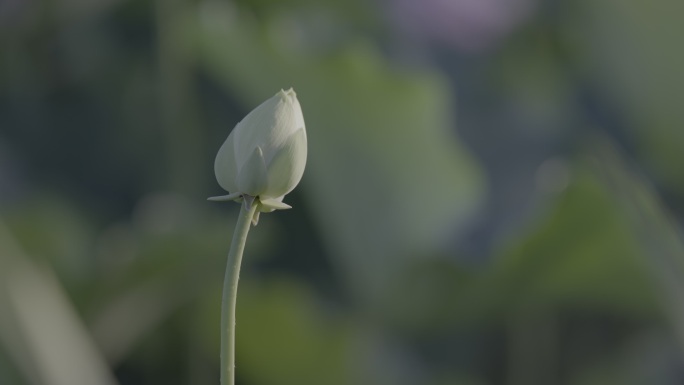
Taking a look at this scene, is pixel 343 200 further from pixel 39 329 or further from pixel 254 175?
pixel 254 175

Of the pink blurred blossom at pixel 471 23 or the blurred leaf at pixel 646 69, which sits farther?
the pink blurred blossom at pixel 471 23

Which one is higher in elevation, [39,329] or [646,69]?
[646,69]

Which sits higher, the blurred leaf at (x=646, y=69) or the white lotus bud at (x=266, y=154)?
the blurred leaf at (x=646, y=69)

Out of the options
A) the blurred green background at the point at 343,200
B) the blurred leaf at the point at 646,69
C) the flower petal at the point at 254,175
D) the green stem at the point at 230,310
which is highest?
the blurred leaf at the point at 646,69

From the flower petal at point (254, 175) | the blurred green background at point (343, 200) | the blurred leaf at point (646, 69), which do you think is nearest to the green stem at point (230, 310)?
the flower petal at point (254, 175)

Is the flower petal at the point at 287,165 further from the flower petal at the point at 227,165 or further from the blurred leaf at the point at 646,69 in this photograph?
the blurred leaf at the point at 646,69

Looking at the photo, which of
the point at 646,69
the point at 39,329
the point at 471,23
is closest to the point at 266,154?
the point at 39,329

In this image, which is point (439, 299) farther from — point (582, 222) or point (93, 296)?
point (93, 296)
